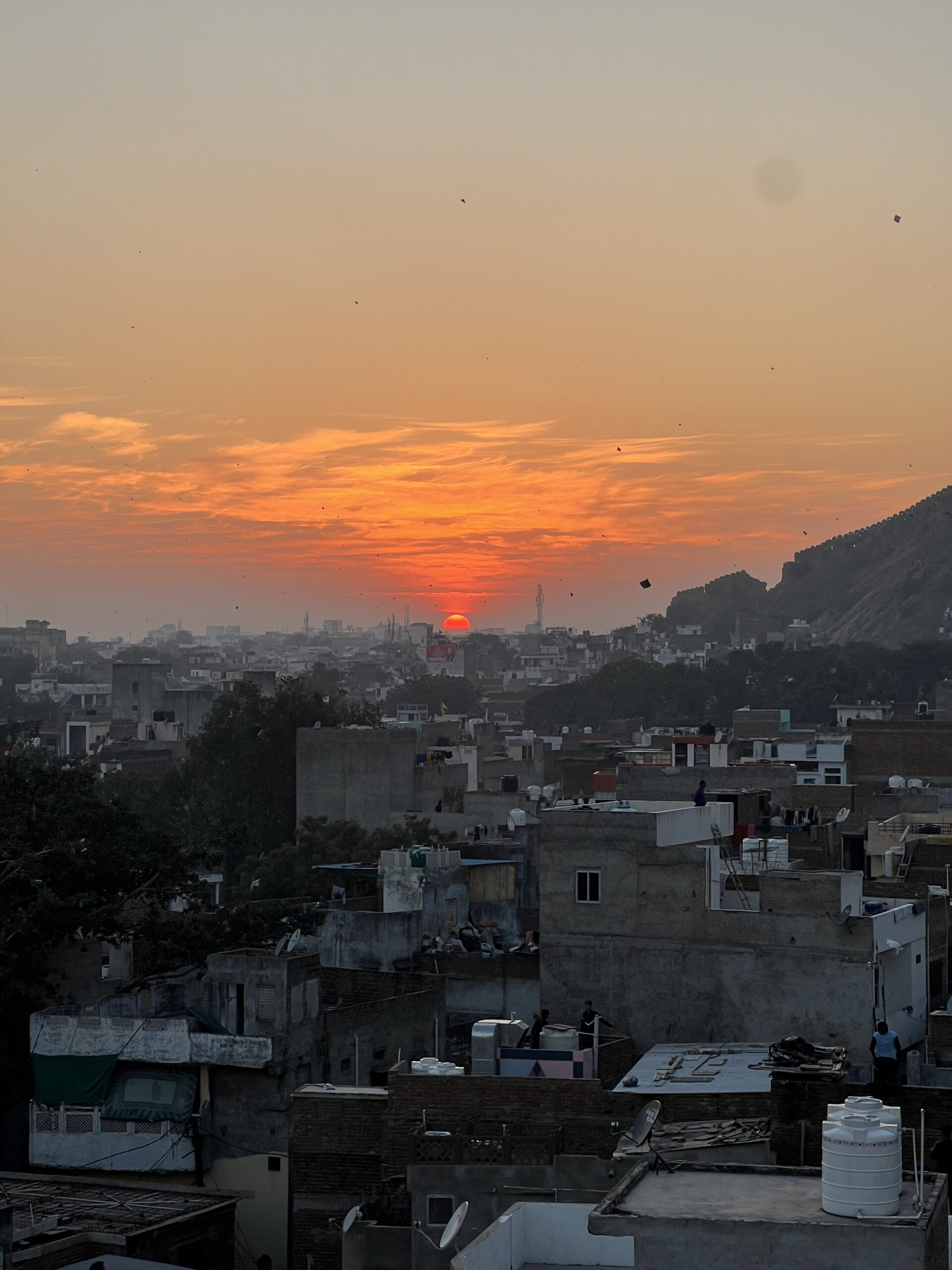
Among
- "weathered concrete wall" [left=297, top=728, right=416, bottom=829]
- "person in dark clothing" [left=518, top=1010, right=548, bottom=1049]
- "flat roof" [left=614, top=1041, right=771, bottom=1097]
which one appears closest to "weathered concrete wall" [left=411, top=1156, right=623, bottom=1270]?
"flat roof" [left=614, top=1041, right=771, bottom=1097]

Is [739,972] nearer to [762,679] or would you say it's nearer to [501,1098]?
[501,1098]

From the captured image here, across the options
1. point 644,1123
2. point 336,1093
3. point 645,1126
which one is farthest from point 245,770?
point 645,1126

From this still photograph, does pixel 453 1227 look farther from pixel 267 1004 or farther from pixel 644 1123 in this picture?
pixel 267 1004

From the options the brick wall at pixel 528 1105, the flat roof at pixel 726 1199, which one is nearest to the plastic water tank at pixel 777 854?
the brick wall at pixel 528 1105

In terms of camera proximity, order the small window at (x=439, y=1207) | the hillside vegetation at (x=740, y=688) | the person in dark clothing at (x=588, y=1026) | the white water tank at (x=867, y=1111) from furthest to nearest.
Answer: the hillside vegetation at (x=740, y=688), the person in dark clothing at (x=588, y=1026), the small window at (x=439, y=1207), the white water tank at (x=867, y=1111)

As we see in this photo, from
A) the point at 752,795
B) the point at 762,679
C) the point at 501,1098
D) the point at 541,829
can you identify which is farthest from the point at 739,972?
the point at 762,679

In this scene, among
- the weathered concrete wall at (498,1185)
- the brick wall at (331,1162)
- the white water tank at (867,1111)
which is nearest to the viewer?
the white water tank at (867,1111)

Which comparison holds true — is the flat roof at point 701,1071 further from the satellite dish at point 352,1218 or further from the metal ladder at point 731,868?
the satellite dish at point 352,1218
